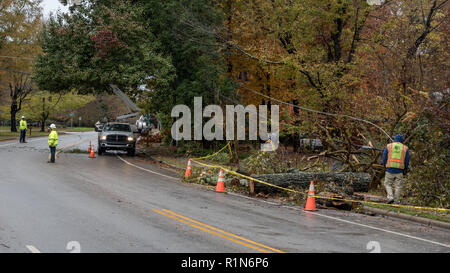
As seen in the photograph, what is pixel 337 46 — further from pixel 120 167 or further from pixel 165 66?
pixel 120 167

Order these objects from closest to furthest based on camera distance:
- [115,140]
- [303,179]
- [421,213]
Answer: [421,213]
[303,179]
[115,140]

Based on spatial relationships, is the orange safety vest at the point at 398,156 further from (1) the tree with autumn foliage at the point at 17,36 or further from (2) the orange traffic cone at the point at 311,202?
(1) the tree with autumn foliage at the point at 17,36

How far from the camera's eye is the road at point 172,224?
794 cm

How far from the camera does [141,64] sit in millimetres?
27938

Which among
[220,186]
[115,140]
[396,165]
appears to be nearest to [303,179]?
[220,186]

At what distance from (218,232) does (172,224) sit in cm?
108

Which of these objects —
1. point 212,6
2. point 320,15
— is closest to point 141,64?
point 212,6

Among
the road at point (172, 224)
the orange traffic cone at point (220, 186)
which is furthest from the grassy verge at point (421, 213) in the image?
the orange traffic cone at point (220, 186)

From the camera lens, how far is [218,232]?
9062 mm

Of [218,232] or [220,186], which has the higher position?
[220,186]

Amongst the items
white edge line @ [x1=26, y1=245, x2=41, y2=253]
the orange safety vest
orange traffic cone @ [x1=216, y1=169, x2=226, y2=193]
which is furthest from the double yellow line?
the orange safety vest

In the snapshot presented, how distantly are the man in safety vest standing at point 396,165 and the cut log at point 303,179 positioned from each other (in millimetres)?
1603

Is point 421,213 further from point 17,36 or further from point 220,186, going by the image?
point 17,36
